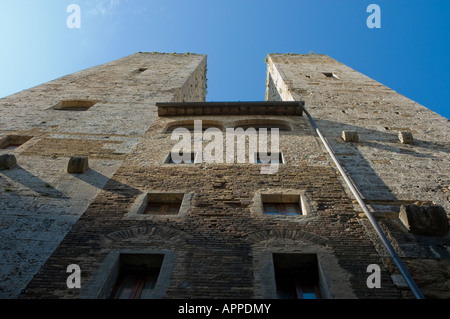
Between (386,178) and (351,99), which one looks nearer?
(386,178)

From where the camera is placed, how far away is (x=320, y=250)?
4.56 metres

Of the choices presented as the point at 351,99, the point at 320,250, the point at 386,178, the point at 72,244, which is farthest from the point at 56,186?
the point at 351,99

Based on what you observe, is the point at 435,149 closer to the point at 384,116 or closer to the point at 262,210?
the point at 384,116

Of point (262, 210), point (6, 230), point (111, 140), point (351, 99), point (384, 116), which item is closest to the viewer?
point (6, 230)

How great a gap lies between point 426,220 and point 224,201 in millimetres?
3273

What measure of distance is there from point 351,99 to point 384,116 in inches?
70.0

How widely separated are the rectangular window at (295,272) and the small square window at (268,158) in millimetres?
2978

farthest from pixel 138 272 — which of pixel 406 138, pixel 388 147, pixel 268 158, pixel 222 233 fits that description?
pixel 406 138

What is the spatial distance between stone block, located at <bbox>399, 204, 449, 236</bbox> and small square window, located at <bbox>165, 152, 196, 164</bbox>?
4.44 meters

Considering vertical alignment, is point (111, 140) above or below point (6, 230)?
above

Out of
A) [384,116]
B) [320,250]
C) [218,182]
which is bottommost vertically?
[320,250]

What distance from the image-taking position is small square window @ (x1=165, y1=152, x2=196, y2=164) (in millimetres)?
7328

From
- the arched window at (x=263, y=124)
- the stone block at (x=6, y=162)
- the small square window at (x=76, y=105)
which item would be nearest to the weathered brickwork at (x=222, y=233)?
the stone block at (x=6, y=162)

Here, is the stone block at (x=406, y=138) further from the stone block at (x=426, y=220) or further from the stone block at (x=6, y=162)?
the stone block at (x=6, y=162)
